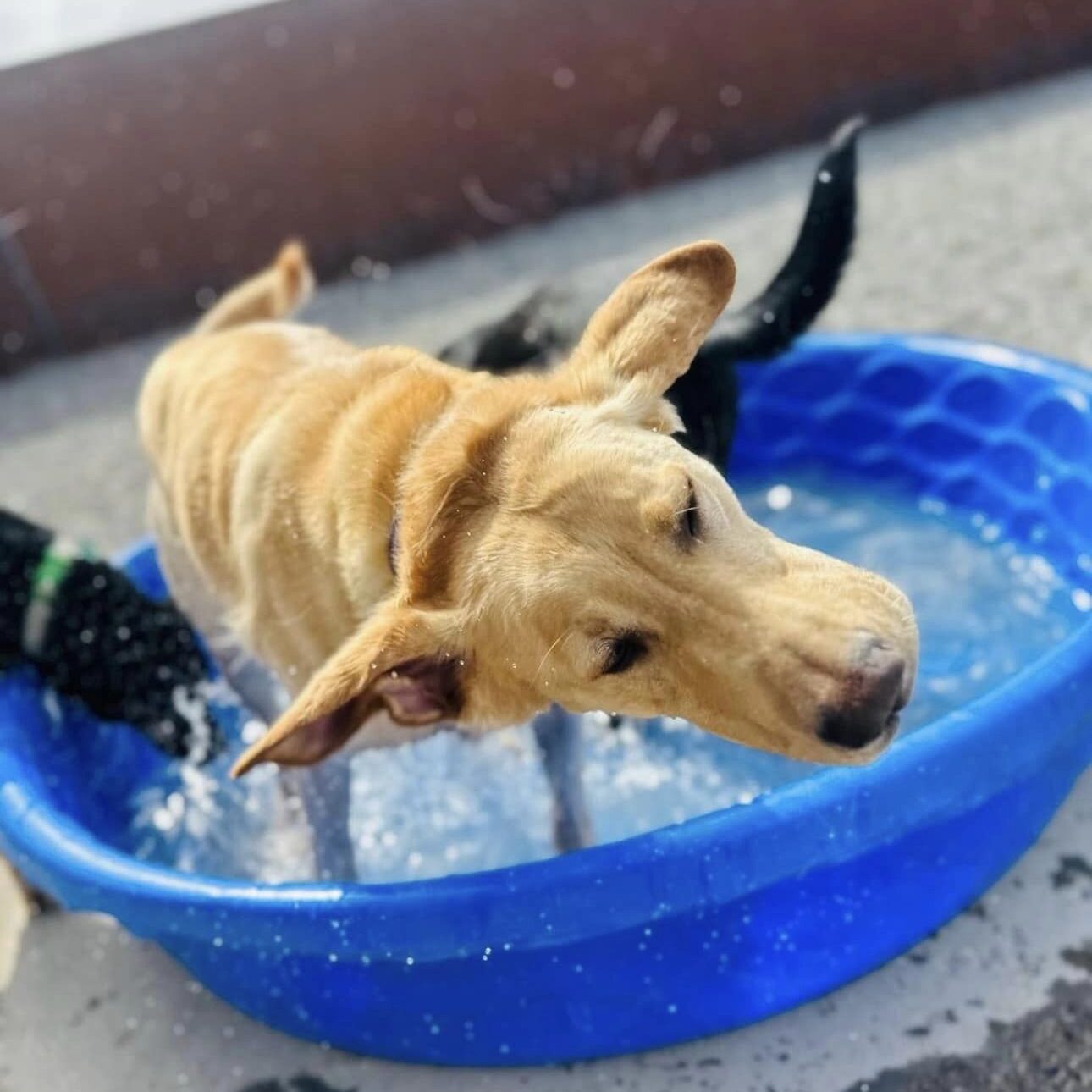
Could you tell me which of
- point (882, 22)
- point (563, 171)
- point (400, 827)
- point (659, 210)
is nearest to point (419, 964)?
point (400, 827)

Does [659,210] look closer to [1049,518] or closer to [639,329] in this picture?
[1049,518]

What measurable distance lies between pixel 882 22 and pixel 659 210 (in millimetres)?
1940

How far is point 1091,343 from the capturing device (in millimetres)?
4621

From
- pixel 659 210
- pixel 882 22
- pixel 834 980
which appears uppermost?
pixel 834 980

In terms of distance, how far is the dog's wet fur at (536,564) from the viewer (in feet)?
6.33

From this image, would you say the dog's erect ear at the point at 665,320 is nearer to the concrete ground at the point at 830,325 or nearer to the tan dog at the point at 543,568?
the tan dog at the point at 543,568

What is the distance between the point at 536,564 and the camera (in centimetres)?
208

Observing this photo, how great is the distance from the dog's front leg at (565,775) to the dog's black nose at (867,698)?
1170mm

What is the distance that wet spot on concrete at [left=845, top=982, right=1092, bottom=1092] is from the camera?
2234 millimetres

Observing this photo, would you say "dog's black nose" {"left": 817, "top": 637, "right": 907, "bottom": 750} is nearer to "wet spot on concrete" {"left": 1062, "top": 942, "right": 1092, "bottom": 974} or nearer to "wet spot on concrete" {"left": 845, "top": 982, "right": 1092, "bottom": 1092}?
"wet spot on concrete" {"left": 845, "top": 982, "right": 1092, "bottom": 1092}

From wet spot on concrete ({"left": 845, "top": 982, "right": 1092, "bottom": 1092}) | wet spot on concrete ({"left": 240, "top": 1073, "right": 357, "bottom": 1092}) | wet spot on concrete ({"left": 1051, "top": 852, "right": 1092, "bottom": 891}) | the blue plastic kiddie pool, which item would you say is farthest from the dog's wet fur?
wet spot on concrete ({"left": 1051, "top": 852, "right": 1092, "bottom": 891})

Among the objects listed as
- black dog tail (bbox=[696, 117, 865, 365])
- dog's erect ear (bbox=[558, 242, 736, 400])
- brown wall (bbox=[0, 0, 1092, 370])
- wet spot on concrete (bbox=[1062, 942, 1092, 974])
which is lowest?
brown wall (bbox=[0, 0, 1092, 370])

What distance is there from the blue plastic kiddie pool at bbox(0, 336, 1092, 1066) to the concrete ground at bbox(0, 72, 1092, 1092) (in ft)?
0.23

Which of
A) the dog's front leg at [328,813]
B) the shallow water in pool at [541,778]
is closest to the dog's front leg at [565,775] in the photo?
the shallow water in pool at [541,778]
